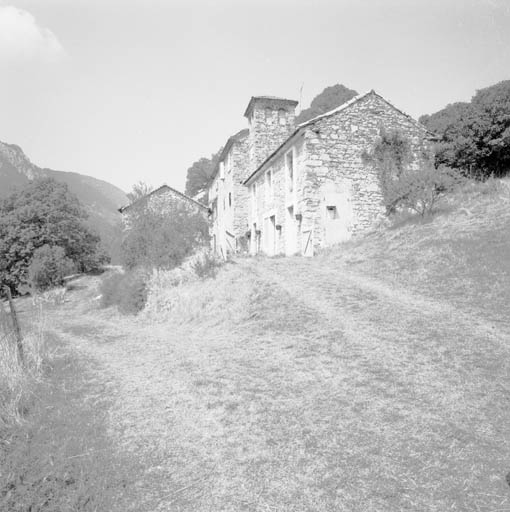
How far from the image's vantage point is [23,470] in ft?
11.3

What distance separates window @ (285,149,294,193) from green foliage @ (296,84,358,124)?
20.4m

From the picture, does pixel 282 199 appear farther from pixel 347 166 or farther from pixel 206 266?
pixel 206 266

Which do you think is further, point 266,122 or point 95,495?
point 266,122

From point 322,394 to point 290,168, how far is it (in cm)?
1496

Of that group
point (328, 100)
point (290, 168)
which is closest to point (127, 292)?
point (290, 168)

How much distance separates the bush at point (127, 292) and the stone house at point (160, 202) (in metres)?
4.87

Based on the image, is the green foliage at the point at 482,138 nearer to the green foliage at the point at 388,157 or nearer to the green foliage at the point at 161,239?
the green foliage at the point at 388,157

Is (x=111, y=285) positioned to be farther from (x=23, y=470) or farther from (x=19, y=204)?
(x=19, y=204)

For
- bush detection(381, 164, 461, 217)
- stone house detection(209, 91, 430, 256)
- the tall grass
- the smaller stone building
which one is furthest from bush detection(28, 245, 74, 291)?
bush detection(381, 164, 461, 217)

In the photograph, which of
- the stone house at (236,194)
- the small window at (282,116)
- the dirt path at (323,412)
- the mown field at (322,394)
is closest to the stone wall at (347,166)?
the mown field at (322,394)

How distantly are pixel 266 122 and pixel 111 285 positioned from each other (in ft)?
47.1

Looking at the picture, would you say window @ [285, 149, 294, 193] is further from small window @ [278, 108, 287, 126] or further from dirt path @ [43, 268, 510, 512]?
dirt path @ [43, 268, 510, 512]

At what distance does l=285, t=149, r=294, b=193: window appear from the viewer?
1802 centimetres

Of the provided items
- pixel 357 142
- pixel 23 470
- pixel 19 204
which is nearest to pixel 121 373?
pixel 23 470
